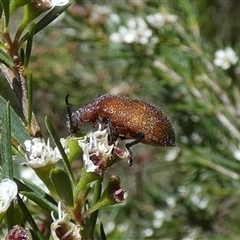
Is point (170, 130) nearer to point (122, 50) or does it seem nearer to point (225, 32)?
point (122, 50)

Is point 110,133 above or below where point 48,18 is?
below

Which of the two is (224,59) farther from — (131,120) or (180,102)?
(131,120)

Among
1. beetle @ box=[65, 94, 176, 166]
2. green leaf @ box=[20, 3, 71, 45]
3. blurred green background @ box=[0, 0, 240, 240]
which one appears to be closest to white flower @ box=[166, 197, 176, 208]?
blurred green background @ box=[0, 0, 240, 240]

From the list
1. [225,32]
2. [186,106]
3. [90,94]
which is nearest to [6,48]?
[186,106]

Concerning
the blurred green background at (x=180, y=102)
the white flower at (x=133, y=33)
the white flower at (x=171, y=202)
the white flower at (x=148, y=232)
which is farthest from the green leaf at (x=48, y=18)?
the white flower at (x=171, y=202)

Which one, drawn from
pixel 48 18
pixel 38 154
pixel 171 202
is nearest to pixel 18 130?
pixel 38 154

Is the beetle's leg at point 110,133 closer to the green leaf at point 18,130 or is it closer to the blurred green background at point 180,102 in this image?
the green leaf at point 18,130
